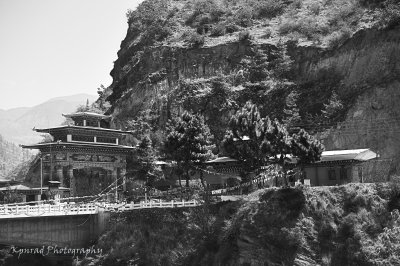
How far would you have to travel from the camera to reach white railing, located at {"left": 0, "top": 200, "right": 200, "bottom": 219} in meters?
48.6

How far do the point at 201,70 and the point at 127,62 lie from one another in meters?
19.7

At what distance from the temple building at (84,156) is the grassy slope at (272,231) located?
21.5 metres

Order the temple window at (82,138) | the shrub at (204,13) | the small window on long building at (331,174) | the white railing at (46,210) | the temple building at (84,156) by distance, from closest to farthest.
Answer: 1. the white railing at (46,210)
2. the small window on long building at (331,174)
3. the temple building at (84,156)
4. the temple window at (82,138)
5. the shrub at (204,13)

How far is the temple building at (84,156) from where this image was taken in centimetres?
7000

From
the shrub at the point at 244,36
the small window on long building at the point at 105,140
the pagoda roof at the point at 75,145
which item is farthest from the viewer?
the shrub at the point at 244,36

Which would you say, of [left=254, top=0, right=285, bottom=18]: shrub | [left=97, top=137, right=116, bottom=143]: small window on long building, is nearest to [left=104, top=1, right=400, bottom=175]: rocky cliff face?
[left=254, top=0, right=285, bottom=18]: shrub

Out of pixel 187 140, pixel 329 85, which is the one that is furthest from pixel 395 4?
pixel 187 140

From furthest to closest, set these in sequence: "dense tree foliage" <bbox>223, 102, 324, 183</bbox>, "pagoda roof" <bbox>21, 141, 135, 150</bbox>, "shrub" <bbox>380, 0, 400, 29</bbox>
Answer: "shrub" <bbox>380, 0, 400, 29</bbox> < "pagoda roof" <bbox>21, 141, 135, 150</bbox> < "dense tree foliage" <bbox>223, 102, 324, 183</bbox>

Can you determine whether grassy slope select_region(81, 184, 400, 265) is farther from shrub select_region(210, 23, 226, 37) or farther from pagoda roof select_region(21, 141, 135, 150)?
shrub select_region(210, 23, 226, 37)

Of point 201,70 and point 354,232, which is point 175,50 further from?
point 354,232

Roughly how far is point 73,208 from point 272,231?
19.0 meters

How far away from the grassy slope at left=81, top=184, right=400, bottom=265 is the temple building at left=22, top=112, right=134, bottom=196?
21499 millimetres

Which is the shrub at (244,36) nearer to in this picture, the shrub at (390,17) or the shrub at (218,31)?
the shrub at (218,31)

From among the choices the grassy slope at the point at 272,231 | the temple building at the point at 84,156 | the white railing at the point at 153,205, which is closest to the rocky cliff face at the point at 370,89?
the grassy slope at the point at 272,231
